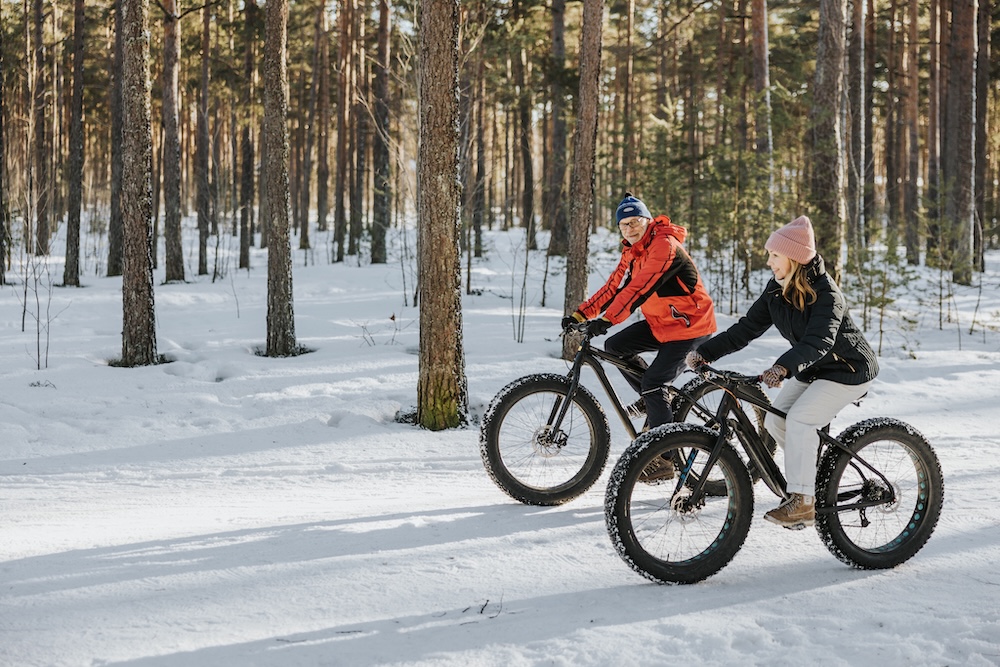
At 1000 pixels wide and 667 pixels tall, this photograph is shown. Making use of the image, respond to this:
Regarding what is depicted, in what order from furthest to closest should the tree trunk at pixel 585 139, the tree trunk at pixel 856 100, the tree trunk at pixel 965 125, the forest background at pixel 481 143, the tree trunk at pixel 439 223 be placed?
the tree trunk at pixel 965 125 → the tree trunk at pixel 856 100 → the tree trunk at pixel 585 139 → the forest background at pixel 481 143 → the tree trunk at pixel 439 223

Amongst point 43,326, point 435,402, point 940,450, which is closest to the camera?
point 940,450

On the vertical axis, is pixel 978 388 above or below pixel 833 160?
below

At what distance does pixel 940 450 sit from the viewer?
7.36 m

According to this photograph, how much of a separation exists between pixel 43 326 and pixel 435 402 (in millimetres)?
6705

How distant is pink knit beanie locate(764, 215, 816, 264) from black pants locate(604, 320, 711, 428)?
1.41 meters

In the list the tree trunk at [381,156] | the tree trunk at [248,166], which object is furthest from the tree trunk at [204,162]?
the tree trunk at [381,156]

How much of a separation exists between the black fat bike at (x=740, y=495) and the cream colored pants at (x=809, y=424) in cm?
11

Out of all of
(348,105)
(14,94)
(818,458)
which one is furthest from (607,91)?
(818,458)

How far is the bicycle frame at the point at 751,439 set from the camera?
4199mm

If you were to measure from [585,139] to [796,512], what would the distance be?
692 centimetres

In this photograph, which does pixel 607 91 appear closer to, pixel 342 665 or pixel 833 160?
pixel 833 160

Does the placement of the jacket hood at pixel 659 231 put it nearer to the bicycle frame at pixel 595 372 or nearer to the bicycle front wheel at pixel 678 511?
the bicycle frame at pixel 595 372

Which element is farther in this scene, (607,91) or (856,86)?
(607,91)

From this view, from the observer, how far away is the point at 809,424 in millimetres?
4191
